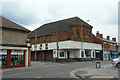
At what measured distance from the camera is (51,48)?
4231cm

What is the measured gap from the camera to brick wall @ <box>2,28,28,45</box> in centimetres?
2181

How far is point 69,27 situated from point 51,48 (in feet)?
32.0

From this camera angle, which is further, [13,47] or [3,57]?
[13,47]

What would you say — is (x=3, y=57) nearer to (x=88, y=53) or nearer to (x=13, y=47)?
(x=13, y=47)

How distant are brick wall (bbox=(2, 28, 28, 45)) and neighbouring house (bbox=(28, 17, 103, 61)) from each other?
48.8 ft

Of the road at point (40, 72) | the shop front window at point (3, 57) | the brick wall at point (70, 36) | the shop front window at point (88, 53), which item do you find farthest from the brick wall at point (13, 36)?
the shop front window at point (88, 53)

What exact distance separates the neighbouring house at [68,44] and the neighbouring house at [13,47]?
14.3 meters

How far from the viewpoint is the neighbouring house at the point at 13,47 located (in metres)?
21.5

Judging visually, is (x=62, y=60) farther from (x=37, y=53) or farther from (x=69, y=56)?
(x=37, y=53)

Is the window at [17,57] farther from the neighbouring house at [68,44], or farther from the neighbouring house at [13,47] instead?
the neighbouring house at [68,44]

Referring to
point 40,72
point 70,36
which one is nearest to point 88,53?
point 70,36

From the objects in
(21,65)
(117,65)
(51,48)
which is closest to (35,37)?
(51,48)

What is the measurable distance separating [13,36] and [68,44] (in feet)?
64.0

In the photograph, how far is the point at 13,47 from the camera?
882 inches
